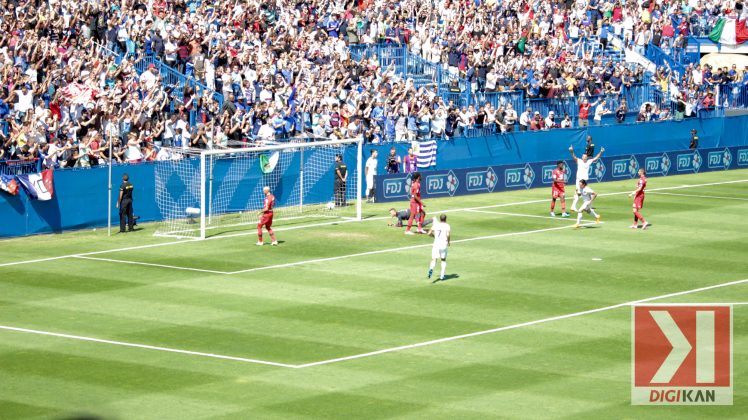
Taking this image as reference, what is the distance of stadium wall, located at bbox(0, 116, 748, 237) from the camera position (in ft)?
136

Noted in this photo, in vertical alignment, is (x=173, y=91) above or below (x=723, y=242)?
above

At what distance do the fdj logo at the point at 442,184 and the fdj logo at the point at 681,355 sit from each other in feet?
63.6

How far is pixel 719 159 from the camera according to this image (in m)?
61.9

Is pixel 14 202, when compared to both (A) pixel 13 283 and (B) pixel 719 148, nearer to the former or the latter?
(A) pixel 13 283

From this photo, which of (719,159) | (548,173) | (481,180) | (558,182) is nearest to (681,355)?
(558,182)

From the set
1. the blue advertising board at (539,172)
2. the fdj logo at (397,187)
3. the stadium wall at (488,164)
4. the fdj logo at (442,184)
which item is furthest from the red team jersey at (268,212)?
the fdj logo at (442,184)

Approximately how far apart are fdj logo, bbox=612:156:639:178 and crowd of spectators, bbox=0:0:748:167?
4761 millimetres

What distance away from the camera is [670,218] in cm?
4609

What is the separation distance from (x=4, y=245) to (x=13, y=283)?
5914 millimetres

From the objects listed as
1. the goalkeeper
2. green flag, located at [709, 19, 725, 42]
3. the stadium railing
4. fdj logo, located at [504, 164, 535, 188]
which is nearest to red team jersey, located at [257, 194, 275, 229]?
the goalkeeper

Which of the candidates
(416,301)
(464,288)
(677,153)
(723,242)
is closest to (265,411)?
(416,301)

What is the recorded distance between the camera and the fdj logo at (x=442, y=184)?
4988 centimetres

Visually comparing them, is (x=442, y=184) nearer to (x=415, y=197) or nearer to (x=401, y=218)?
(x=401, y=218)

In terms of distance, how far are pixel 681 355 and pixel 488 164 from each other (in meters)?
31.2
